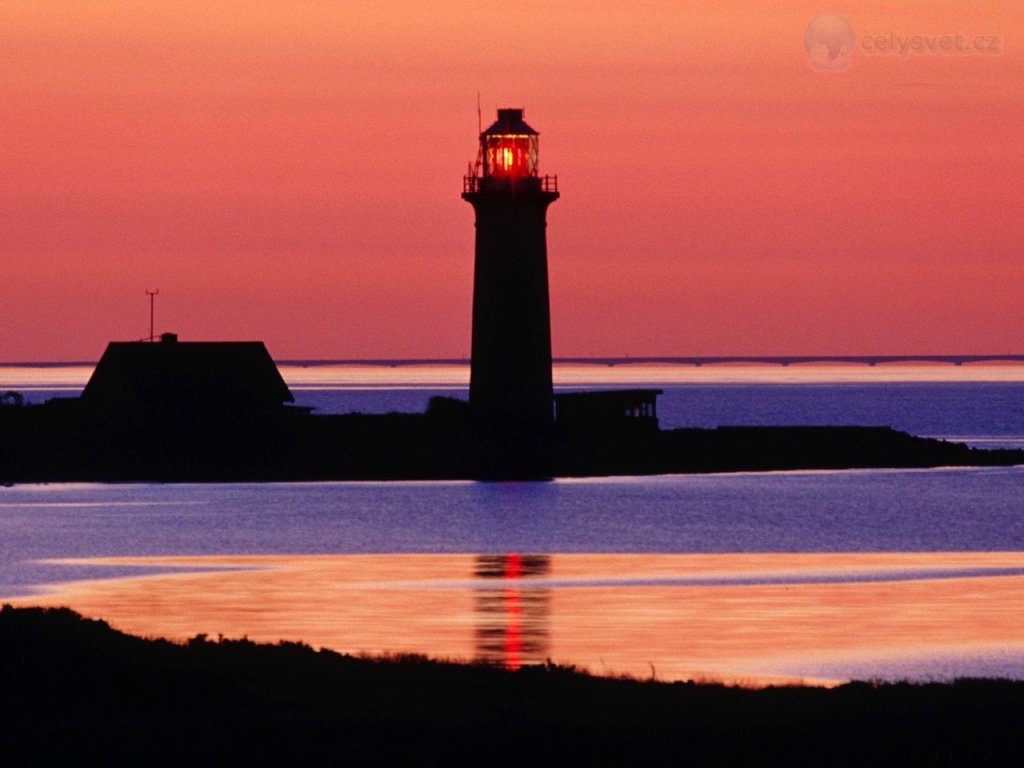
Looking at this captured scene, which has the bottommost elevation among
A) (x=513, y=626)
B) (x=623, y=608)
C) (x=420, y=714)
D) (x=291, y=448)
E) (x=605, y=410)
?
(x=420, y=714)

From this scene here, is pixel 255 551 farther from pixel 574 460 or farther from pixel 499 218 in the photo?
pixel 574 460

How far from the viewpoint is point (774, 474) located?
100 meters

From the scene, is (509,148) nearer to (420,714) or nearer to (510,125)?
(510,125)

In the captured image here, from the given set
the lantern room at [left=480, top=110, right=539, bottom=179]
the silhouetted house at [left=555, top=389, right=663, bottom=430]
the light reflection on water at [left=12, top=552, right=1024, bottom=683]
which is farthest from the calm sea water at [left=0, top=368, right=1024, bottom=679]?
the lantern room at [left=480, top=110, right=539, bottom=179]

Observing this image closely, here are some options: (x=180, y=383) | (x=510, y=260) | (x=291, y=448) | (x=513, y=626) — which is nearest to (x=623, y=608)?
(x=513, y=626)

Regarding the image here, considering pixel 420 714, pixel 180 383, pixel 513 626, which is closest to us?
pixel 420 714

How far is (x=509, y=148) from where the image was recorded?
220 feet

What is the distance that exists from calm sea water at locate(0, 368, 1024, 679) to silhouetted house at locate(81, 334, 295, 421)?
129 inches

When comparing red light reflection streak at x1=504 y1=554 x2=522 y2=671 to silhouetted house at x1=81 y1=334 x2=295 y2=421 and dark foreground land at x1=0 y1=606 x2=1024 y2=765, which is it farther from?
silhouetted house at x1=81 y1=334 x2=295 y2=421

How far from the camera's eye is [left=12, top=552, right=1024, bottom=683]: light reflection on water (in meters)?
28.8

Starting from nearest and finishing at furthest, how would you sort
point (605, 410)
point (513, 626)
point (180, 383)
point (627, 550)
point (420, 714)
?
point (420, 714)
point (513, 626)
point (627, 550)
point (180, 383)
point (605, 410)

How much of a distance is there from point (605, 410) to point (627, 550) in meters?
29.5

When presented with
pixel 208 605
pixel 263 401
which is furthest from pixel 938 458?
pixel 208 605

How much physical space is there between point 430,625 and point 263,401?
47399 mm
